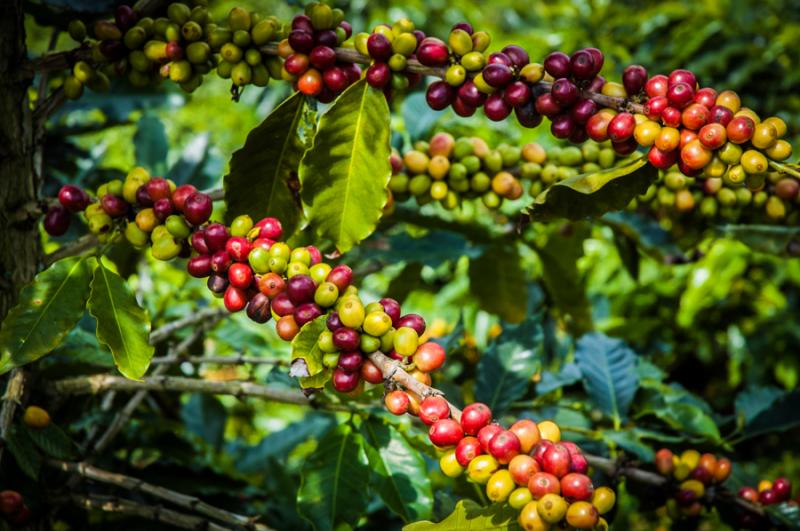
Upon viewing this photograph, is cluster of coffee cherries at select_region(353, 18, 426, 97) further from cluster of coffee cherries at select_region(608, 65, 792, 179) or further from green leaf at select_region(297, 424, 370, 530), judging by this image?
green leaf at select_region(297, 424, 370, 530)

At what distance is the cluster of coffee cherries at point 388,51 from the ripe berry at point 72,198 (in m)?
0.39

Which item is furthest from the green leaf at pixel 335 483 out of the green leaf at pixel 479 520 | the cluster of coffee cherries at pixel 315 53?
the cluster of coffee cherries at pixel 315 53

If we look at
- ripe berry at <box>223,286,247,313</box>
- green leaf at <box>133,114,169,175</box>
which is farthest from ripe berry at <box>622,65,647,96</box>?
green leaf at <box>133,114,169,175</box>

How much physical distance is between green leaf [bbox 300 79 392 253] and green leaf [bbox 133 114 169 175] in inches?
34.7

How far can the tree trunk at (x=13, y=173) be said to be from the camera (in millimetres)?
951

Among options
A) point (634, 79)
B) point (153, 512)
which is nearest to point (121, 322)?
point (153, 512)

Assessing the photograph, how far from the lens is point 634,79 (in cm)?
82

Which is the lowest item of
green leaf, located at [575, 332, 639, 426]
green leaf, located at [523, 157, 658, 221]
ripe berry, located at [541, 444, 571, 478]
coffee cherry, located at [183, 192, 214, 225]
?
green leaf, located at [575, 332, 639, 426]

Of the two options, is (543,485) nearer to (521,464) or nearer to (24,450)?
(521,464)

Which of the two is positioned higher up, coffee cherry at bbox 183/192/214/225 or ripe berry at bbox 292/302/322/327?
coffee cherry at bbox 183/192/214/225

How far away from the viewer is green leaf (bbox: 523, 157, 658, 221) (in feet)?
2.68

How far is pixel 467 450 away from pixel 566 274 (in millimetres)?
1012

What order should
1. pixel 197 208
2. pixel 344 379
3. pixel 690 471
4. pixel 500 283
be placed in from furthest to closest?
pixel 500 283
pixel 690 471
pixel 197 208
pixel 344 379

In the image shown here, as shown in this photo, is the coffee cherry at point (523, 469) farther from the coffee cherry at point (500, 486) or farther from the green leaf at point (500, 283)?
the green leaf at point (500, 283)
